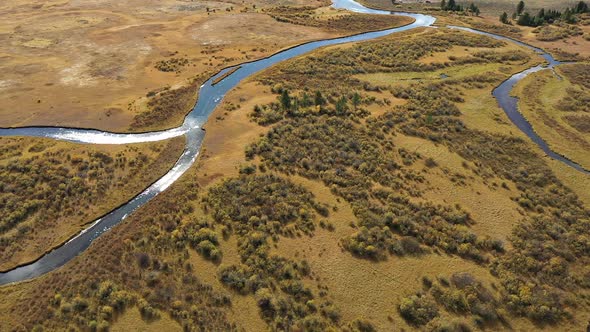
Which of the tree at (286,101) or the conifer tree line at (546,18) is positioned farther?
the conifer tree line at (546,18)

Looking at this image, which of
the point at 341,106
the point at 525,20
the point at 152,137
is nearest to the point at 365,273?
the point at 341,106

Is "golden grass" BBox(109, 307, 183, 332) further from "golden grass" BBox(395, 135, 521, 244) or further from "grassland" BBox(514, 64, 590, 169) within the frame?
"grassland" BBox(514, 64, 590, 169)

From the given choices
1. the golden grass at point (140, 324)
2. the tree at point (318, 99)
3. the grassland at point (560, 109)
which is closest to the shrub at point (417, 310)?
the golden grass at point (140, 324)

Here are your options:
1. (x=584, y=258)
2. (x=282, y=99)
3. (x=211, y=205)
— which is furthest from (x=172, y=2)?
(x=584, y=258)

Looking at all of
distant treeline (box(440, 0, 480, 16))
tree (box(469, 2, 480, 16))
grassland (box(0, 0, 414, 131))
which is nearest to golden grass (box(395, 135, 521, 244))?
grassland (box(0, 0, 414, 131))

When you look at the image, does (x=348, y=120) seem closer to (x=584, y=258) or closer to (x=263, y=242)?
(x=263, y=242)

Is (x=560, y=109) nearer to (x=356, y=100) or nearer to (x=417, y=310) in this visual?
(x=356, y=100)

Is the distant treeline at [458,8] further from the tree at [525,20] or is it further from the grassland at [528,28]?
the tree at [525,20]
